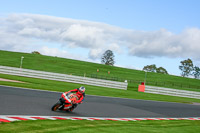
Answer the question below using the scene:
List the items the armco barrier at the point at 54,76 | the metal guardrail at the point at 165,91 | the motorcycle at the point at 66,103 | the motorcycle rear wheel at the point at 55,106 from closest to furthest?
the motorcycle at the point at 66,103 < the motorcycle rear wheel at the point at 55,106 < the armco barrier at the point at 54,76 < the metal guardrail at the point at 165,91

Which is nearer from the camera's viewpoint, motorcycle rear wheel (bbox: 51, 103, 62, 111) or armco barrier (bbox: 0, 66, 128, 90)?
motorcycle rear wheel (bbox: 51, 103, 62, 111)

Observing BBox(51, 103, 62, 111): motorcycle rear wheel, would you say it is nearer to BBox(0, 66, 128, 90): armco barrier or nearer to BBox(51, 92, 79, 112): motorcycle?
BBox(51, 92, 79, 112): motorcycle

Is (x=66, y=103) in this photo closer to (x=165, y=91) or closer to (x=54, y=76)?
(x=54, y=76)

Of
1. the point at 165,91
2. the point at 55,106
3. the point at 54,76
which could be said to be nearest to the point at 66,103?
the point at 55,106

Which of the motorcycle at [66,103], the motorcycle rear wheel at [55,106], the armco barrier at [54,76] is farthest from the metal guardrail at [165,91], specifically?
the motorcycle rear wheel at [55,106]

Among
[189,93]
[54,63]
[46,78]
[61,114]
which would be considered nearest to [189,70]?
[54,63]

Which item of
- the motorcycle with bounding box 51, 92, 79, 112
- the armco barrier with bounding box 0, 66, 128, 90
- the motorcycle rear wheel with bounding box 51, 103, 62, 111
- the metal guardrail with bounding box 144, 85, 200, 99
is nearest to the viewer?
the motorcycle with bounding box 51, 92, 79, 112

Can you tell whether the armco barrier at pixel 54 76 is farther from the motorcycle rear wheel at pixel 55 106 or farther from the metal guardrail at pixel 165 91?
the motorcycle rear wheel at pixel 55 106

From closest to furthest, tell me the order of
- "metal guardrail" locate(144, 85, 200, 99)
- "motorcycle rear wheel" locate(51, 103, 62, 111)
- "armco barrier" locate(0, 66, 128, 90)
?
"motorcycle rear wheel" locate(51, 103, 62, 111) < "armco barrier" locate(0, 66, 128, 90) < "metal guardrail" locate(144, 85, 200, 99)

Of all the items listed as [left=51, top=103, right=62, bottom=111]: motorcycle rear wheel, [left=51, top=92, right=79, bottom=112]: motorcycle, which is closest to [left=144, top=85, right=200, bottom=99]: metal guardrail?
[left=51, top=92, right=79, bottom=112]: motorcycle

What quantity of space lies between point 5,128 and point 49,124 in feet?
5.28

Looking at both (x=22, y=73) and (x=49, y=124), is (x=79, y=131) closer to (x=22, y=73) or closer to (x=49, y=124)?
(x=49, y=124)

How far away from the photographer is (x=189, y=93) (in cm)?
3591

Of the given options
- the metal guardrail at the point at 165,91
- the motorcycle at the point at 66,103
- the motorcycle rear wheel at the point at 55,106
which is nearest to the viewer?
the motorcycle at the point at 66,103
